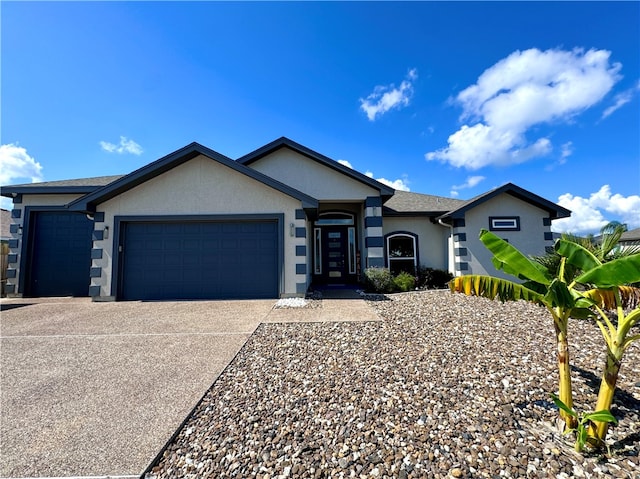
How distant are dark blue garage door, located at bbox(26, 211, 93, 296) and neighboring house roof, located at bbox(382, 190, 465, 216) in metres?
12.7

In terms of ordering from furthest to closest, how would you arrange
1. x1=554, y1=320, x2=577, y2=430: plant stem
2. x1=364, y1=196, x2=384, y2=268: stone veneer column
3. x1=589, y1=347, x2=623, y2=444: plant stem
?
x1=364, y1=196, x2=384, y2=268: stone veneer column → x1=554, y1=320, x2=577, y2=430: plant stem → x1=589, y1=347, x2=623, y2=444: plant stem

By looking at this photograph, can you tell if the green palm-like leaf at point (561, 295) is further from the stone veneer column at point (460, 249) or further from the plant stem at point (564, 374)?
the stone veneer column at point (460, 249)

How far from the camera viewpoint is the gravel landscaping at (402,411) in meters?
2.14

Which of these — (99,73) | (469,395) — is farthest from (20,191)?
(469,395)

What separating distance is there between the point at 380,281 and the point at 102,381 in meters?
8.44

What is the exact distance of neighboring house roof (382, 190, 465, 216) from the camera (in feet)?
40.5

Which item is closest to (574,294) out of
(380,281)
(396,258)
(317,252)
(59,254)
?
(380,281)

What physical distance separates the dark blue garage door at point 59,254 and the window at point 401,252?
12715 mm

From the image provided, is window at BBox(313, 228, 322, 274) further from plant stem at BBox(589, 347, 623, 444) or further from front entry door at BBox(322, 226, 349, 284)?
plant stem at BBox(589, 347, 623, 444)

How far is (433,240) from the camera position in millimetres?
12672

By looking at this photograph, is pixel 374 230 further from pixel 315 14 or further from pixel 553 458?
pixel 553 458

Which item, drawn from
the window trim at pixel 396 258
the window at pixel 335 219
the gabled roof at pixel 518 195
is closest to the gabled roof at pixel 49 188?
the window at pixel 335 219

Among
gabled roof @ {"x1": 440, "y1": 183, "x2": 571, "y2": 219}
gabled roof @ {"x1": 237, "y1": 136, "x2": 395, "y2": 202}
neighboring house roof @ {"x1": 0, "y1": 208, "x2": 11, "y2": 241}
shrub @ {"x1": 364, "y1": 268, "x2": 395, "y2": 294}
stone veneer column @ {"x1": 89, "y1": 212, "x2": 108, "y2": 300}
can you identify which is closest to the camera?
stone veneer column @ {"x1": 89, "y1": 212, "x2": 108, "y2": 300}

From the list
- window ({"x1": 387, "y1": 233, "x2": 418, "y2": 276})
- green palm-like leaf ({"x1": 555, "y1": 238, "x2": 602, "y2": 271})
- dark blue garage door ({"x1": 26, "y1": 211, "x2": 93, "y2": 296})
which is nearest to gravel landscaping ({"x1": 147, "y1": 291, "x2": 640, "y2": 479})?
green palm-like leaf ({"x1": 555, "y1": 238, "x2": 602, "y2": 271})
